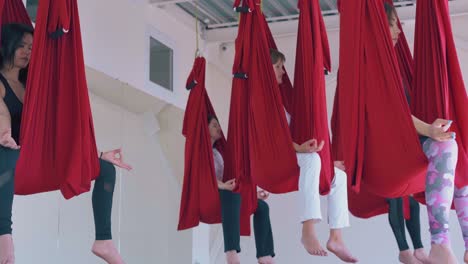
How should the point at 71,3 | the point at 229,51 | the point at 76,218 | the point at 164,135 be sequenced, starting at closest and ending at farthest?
the point at 71,3 → the point at 76,218 → the point at 164,135 → the point at 229,51

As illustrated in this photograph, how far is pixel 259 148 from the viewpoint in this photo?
14.7ft

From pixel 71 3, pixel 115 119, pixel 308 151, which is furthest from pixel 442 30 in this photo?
pixel 115 119

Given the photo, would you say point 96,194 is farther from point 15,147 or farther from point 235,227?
point 235,227

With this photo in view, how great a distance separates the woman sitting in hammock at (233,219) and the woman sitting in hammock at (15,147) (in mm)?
1130

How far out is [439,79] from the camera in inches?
148

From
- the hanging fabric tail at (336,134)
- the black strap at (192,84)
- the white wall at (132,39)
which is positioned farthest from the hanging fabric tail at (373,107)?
the white wall at (132,39)

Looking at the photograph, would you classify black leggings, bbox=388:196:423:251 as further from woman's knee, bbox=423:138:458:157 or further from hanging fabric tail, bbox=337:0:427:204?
woman's knee, bbox=423:138:458:157

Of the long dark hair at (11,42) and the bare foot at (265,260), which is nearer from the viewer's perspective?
the long dark hair at (11,42)

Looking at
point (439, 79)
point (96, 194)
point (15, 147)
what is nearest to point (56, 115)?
point (15, 147)

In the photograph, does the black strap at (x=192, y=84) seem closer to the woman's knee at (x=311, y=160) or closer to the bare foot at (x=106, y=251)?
the woman's knee at (x=311, y=160)

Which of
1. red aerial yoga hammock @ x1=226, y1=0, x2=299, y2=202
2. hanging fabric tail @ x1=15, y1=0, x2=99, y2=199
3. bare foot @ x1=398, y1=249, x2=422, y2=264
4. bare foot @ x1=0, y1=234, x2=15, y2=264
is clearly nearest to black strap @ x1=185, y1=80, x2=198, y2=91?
red aerial yoga hammock @ x1=226, y1=0, x2=299, y2=202

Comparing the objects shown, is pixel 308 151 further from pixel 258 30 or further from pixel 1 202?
pixel 1 202

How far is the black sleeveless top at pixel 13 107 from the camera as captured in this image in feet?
12.6

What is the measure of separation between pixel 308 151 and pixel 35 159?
1.42 metres
